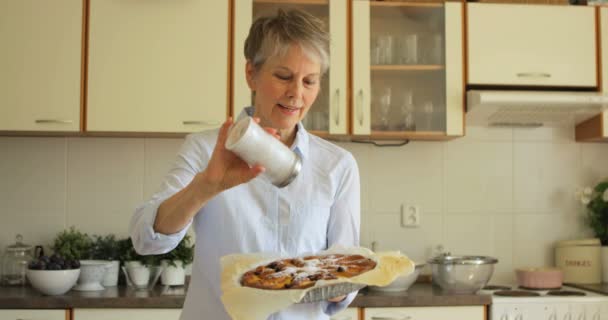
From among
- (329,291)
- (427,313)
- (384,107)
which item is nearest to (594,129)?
(384,107)

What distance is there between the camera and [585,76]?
9.66 ft

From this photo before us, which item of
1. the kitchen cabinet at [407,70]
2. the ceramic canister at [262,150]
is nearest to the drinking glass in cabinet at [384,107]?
the kitchen cabinet at [407,70]

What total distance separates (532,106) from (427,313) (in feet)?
3.08

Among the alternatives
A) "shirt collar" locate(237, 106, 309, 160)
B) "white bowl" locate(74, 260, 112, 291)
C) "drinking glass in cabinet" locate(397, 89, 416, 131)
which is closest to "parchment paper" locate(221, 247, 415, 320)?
"shirt collar" locate(237, 106, 309, 160)

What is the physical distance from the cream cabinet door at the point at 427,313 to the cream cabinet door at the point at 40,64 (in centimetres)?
131

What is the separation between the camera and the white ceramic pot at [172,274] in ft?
9.15

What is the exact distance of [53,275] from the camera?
2.54m

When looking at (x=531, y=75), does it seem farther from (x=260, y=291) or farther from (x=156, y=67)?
(x=260, y=291)

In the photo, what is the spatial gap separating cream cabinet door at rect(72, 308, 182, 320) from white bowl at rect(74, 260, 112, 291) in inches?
8.4

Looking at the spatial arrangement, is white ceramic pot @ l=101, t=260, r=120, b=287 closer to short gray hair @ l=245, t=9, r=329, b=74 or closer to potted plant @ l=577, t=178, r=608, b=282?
short gray hair @ l=245, t=9, r=329, b=74

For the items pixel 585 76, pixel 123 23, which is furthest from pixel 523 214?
pixel 123 23

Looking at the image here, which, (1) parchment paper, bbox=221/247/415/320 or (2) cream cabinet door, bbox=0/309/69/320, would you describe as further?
(2) cream cabinet door, bbox=0/309/69/320

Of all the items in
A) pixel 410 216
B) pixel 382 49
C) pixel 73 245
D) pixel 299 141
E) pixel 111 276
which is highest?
pixel 382 49

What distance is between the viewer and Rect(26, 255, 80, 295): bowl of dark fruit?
99.7 inches
